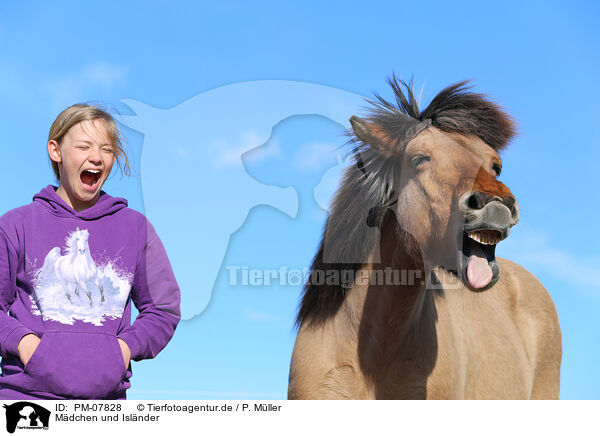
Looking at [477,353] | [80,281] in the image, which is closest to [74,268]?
[80,281]

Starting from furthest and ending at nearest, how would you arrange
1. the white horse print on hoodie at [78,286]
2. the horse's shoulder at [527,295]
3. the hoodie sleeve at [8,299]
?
the horse's shoulder at [527,295] → the white horse print on hoodie at [78,286] → the hoodie sleeve at [8,299]

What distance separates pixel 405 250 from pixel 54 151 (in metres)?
2.17

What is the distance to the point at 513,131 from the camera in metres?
4.44

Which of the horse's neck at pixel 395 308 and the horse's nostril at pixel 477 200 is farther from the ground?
the horse's nostril at pixel 477 200

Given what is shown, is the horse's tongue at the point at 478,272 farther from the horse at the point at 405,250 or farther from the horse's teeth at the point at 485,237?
the horse's teeth at the point at 485,237

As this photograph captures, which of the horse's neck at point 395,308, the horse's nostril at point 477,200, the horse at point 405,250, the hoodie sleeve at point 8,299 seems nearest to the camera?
the hoodie sleeve at point 8,299

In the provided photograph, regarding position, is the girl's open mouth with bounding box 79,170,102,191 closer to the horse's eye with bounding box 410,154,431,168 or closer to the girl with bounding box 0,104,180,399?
the girl with bounding box 0,104,180,399

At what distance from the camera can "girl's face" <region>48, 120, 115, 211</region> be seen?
9.86 feet

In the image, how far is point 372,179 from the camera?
165 inches

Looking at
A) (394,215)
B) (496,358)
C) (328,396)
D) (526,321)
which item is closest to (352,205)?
(394,215)

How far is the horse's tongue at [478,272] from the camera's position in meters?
3.58

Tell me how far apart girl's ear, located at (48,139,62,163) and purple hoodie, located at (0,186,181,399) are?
15 centimetres

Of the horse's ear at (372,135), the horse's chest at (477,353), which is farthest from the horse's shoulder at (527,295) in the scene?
the horse's ear at (372,135)
